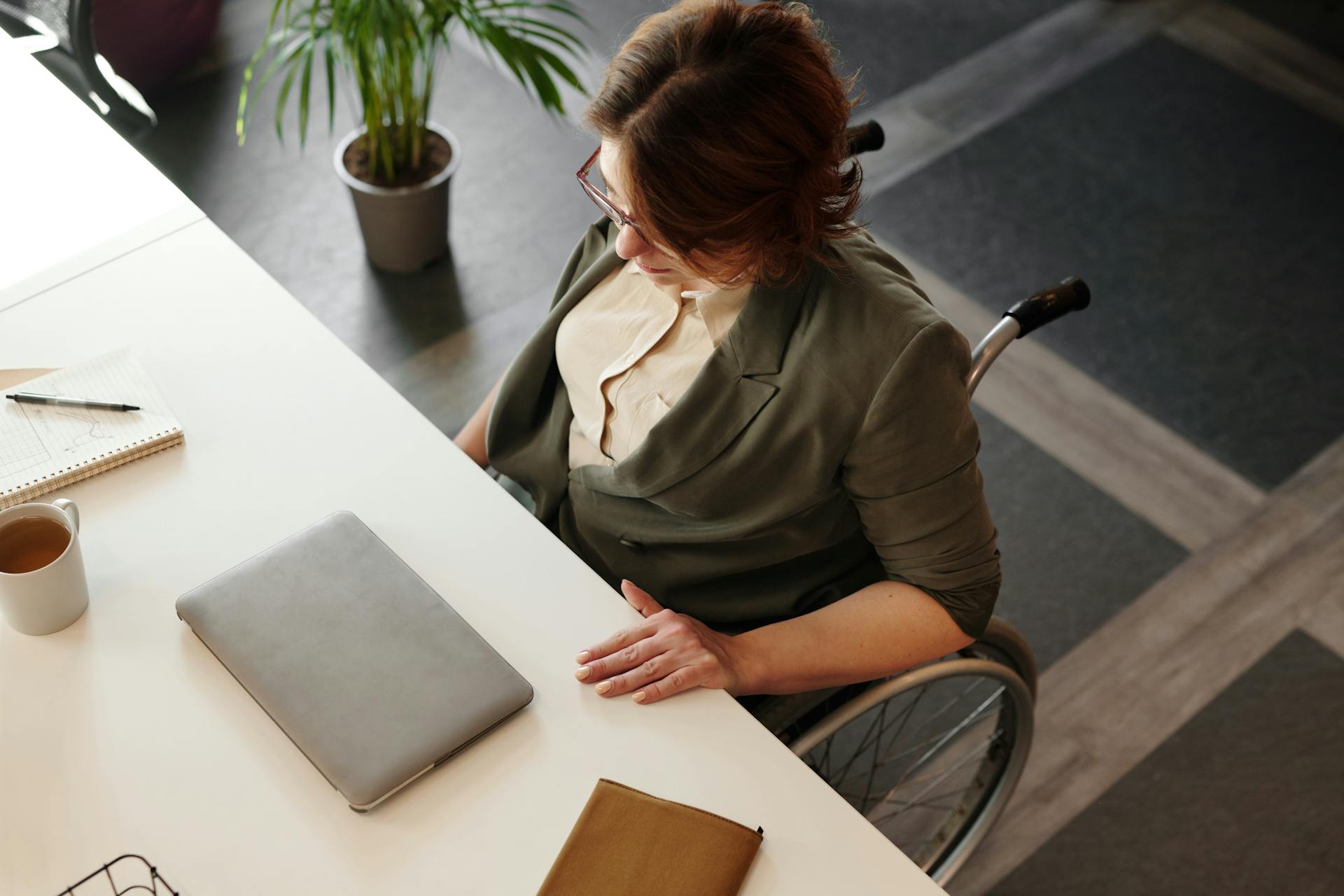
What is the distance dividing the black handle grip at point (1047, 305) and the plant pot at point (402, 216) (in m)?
1.55

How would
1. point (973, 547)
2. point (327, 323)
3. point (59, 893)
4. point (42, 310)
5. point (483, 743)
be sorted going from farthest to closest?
point (327, 323), point (42, 310), point (973, 547), point (483, 743), point (59, 893)

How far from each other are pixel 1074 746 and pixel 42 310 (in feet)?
5.35

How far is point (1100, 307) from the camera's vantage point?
2.66 m

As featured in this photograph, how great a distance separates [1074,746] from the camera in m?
1.96

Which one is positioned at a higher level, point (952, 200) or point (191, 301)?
point (191, 301)

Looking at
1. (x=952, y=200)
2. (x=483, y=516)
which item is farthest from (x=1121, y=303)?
(x=483, y=516)

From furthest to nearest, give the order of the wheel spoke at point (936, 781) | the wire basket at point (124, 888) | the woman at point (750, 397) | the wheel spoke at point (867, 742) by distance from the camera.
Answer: the wheel spoke at point (936, 781) < the wheel spoke at point (867, 742) < the woman at point (750, 397) < the wire basket at point (124, 888)

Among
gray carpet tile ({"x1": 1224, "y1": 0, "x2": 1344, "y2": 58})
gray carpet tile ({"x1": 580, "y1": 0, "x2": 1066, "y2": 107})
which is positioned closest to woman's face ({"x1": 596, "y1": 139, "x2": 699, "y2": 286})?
gray carpet tile ({"x1": 580, "y1": 0, "x2": 1066, "y2": 107})

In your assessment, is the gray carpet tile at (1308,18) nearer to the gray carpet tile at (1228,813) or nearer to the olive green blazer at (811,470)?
the gray carpet tile at (1228,813)

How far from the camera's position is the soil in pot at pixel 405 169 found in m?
2.52

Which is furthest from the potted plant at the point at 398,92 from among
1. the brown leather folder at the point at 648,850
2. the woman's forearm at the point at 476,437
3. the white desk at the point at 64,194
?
the brown leather folder at the point at 648,850

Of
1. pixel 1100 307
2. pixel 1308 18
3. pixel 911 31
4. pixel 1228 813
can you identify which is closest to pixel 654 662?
pixel 1228 813

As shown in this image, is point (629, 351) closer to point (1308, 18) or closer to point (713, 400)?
point (713, 400)

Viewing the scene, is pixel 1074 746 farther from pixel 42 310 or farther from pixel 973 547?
pixel 42 310
